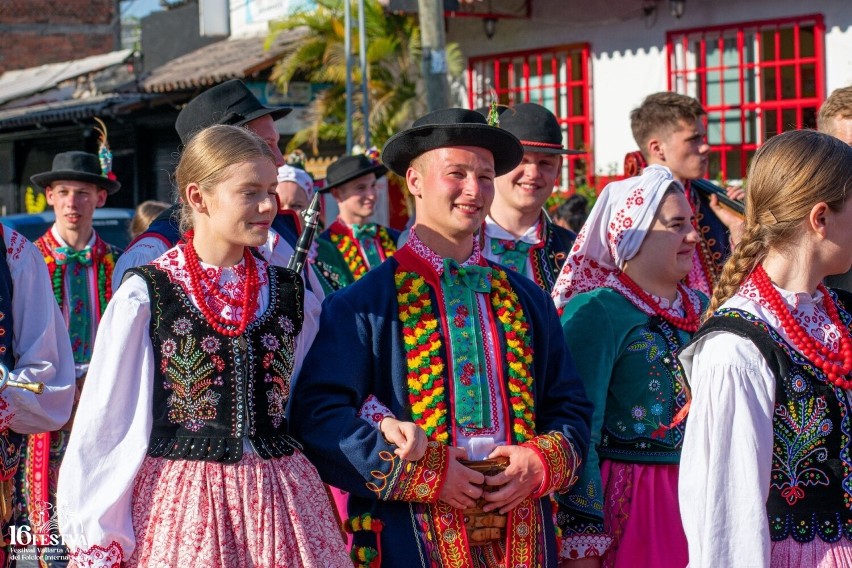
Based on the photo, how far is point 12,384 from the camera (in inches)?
140

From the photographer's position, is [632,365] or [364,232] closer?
[632,365]

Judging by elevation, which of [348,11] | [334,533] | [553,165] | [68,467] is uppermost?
[348,11]

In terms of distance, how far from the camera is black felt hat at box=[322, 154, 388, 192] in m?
7.90

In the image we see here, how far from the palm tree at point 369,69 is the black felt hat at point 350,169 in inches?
275

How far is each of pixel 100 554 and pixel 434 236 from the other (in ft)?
4.09

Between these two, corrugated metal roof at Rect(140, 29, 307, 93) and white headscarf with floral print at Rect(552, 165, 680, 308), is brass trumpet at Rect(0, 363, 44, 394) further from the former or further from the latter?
corrugated metal roof at Rect(140, 29, 307, 93)

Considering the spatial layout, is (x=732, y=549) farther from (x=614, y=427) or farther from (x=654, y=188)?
(x=654, y=188)

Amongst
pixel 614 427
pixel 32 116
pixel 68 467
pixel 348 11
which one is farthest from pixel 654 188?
pixel 32 116

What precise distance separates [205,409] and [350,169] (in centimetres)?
486

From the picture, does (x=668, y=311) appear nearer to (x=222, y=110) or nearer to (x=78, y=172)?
(x=222, y=110)

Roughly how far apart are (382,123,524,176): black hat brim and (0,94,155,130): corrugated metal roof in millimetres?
16625

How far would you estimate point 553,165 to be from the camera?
5180 millimetres

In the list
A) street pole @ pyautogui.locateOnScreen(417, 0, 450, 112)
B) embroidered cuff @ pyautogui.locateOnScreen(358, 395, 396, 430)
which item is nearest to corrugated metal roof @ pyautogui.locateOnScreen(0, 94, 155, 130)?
street pole @ pyautogui.locateOnScreen(417, 0, 450, 112)

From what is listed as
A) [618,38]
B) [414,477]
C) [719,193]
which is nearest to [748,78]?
[618,38]
